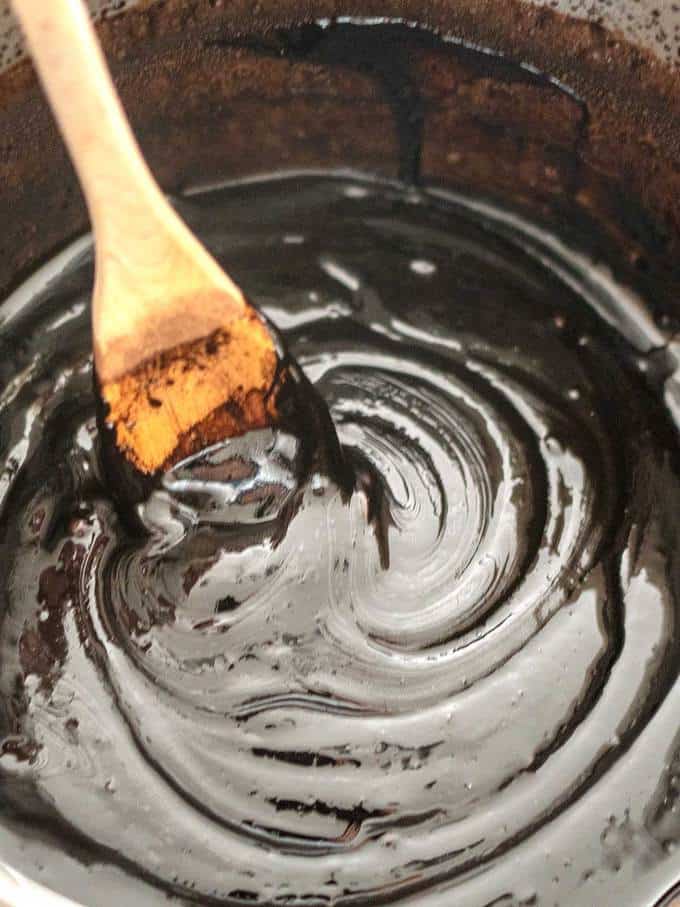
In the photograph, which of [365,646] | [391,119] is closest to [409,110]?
[391,119]

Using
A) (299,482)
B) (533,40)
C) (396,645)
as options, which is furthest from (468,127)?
(396,645)

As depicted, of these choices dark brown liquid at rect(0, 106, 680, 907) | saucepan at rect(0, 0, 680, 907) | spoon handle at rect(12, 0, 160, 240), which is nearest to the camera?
spoon handle at rect(12, 0, 160, 240)

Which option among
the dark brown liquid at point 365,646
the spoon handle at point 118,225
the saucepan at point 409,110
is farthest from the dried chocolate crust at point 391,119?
the spoon handle at point 118,225

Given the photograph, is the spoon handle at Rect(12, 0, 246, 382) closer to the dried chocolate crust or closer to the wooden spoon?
the wooden spoon

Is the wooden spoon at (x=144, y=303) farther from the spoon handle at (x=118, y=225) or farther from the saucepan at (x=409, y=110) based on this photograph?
the saucepan at (x=409, y=110)


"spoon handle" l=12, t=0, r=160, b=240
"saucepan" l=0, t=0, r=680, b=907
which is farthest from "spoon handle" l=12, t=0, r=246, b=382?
"saucepan" l=0, t=0, r=680, b=907

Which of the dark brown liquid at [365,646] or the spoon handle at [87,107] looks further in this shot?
the dark brown liquid at [365,646]
